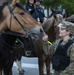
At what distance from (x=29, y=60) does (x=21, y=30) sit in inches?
263

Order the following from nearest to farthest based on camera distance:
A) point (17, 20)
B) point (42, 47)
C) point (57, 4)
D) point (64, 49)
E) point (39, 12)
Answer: point (64, 49), point (17, 20), point (42, 47), point (39, 12), point (57, 4)

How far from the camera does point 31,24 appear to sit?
6.02 meters

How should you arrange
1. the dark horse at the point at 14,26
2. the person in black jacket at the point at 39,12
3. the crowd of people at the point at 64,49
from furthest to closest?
the person in black jacket at the point at 39,12 → the dark horse at the point at 14,26 → the crowd of people at the point at 64,49

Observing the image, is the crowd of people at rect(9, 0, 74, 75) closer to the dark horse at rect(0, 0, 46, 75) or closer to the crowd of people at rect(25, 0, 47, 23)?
the dark horse at rect(0, 0, 46, 75)

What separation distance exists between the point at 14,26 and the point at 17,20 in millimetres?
135

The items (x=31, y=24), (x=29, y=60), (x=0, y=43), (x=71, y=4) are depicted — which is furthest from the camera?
(x=71, y=4)

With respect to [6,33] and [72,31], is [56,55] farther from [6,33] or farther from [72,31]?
[6,33]

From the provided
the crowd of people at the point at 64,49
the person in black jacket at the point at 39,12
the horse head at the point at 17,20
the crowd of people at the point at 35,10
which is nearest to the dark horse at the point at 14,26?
the horse head at the point at 17,20

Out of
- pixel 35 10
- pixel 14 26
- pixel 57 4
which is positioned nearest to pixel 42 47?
pixel 35 10

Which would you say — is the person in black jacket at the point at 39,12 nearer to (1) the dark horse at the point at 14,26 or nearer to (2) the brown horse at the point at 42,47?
(2) the brown horse at the point at 42,47

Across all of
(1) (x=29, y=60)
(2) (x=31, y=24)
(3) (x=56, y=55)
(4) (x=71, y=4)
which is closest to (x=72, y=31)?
(3) (x=56, y=55)

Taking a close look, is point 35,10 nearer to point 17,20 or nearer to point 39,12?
point 39,12

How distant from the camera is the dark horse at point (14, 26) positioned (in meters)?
6.04

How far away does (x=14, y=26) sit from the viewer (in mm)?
6152
